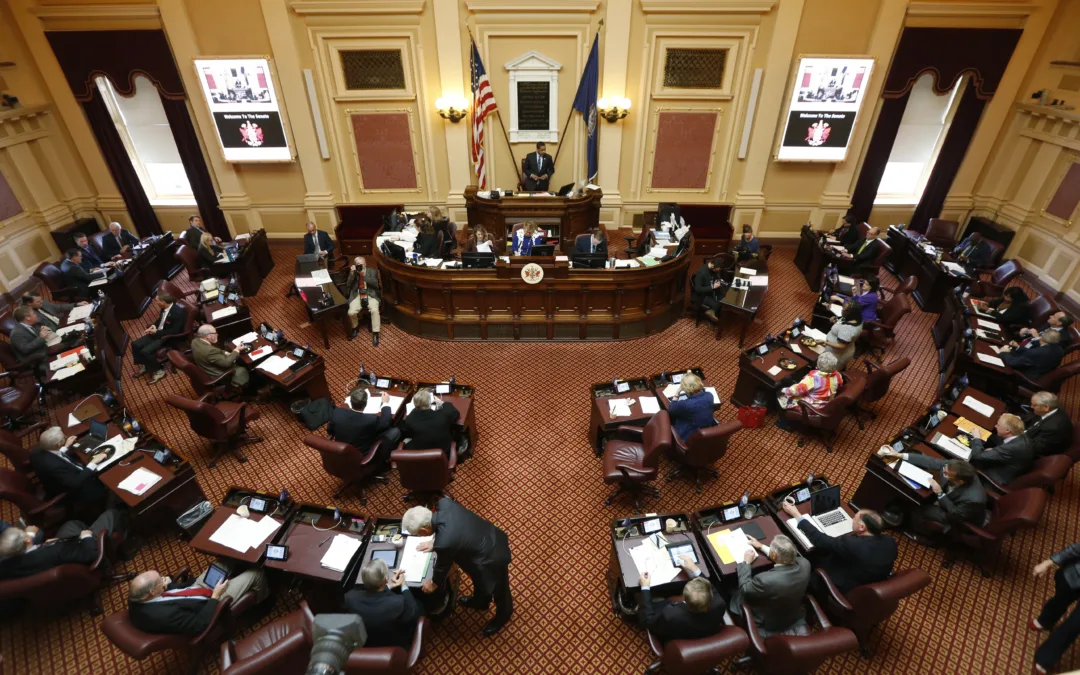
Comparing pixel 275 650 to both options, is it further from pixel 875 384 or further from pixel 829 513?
pixel 875 384

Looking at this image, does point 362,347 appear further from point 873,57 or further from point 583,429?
point 873,57

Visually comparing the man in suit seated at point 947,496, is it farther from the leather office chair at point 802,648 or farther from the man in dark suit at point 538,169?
the man in dark suit at point 538,169

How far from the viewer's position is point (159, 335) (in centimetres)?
726

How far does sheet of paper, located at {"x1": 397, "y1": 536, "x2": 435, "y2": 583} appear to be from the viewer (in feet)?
13.2

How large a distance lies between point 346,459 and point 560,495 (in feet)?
7.48

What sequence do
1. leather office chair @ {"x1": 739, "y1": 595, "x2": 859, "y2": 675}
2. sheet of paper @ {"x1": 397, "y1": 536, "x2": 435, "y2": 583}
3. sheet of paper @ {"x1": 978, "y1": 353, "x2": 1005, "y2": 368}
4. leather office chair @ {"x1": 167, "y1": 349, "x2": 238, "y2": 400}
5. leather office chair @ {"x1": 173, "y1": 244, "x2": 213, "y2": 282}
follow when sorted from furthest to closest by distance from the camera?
leather office chair @ {"x1": 173, "y1": 244, "x2": 213, "y2": 282}, sheet of paper @ {"x1": 978, "y1": 353, "x2": 1005, "y2": 368}, leather office chair @ {"x1": 167, "y1": 349, "x2": 238, "y2": 400}, sheet of paper @ {"x1": 397, "y1": 536, "x2": 435, "y2": 583}, leather office chair @ {"x1": 739, "y1": 595, "x2": 859, "y2": 675}

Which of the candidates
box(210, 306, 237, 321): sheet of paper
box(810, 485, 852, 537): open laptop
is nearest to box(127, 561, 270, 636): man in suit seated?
box(210, 306, 237, 321): sheet of paper

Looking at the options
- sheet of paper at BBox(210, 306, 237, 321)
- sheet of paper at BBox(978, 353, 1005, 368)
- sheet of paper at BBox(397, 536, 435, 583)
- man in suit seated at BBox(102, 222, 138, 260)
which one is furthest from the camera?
man in suit seated at BBox(102, 222, 138, 260)

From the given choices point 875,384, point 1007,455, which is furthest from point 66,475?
point 1007,455

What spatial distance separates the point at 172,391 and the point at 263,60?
643 centimetres

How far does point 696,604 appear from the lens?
337cm

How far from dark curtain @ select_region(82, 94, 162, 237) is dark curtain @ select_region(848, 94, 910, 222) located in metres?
14.7

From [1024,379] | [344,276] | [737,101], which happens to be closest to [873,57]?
[737,101]

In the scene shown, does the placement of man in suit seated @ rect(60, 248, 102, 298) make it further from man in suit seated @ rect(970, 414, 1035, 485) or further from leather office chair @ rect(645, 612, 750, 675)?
man in suit seated @ rect(970, 414, 1035, 485)
